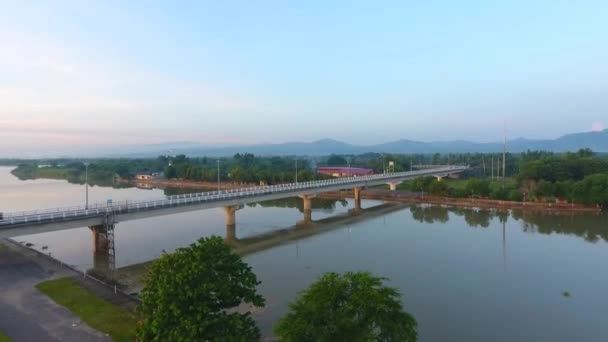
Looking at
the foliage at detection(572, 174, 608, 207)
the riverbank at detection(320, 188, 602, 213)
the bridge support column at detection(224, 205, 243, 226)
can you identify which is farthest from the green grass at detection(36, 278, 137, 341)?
the foliage at detection(572, 174, 608, 207)

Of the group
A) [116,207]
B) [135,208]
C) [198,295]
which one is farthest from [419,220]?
[198,295]

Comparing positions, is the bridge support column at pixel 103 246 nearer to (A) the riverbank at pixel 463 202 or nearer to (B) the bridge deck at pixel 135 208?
(B) the bridge deck at pixel 135 208

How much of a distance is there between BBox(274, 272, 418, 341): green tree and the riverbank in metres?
43.0

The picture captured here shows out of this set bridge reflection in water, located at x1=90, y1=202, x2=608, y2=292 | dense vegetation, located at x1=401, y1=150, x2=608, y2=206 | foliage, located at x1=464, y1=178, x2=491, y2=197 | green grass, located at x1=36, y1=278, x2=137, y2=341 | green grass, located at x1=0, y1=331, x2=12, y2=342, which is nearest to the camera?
green grass, located at x1=0, y1=331, x2=12, y2=342

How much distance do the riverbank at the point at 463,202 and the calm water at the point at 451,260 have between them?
436cm

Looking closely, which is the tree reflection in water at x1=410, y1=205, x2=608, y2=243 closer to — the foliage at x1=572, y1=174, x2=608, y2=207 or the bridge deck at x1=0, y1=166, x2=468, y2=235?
the foliage at x1=572, y1=174, x2=608, y2=207

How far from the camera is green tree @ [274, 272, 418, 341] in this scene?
33.4 feet

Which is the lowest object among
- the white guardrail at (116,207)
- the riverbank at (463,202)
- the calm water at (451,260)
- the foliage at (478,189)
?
the calm water at (451,260)

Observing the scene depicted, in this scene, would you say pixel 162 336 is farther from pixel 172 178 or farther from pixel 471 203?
pixel 172 178

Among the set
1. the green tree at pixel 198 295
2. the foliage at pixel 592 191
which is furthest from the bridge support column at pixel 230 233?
the foliage at pixel 592 191

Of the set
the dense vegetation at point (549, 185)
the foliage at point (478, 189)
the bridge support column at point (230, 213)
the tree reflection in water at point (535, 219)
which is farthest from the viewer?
Result: the foliage at point (478, 189)

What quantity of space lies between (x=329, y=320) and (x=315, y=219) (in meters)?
33.1

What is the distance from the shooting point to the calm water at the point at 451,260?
16.8 m

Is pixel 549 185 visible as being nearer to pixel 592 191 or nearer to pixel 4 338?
pixel 592 191
